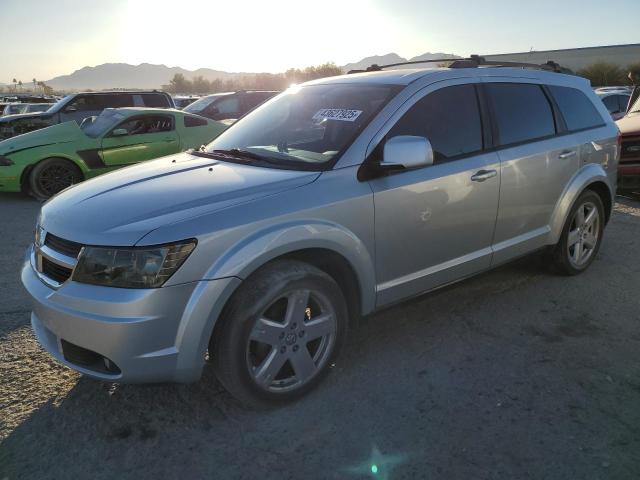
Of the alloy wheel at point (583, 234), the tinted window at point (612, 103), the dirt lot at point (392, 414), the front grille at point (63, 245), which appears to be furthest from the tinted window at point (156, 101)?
the front grille at point (63, 245)

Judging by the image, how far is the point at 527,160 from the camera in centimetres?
386

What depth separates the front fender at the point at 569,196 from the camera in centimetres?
425

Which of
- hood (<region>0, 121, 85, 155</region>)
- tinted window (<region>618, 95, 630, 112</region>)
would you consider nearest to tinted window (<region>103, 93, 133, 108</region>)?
hood (<region>0, 121, 85, 155</region>)

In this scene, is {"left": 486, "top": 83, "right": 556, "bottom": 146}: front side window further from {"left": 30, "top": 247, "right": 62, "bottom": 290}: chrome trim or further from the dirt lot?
{"left": 30, "top": 247, "right": 62, "bottom": 290}: chrome trim

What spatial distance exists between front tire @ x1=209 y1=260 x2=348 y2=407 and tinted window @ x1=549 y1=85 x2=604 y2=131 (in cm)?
269

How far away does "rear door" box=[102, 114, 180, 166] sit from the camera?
8.47 metres

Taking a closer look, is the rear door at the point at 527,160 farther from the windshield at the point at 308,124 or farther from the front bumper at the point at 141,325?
the front bumper at the point at 141,325

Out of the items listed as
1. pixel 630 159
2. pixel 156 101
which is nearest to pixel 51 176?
pixel 156 101

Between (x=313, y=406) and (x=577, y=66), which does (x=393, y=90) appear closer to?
(x=313, y=406)

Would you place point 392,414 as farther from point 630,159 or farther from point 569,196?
point 630,159

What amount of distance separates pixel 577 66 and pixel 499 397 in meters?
48.3

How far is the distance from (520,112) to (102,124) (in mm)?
6929

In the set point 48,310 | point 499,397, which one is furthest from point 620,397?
point 48,310

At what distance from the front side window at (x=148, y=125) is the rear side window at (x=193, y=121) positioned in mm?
300
